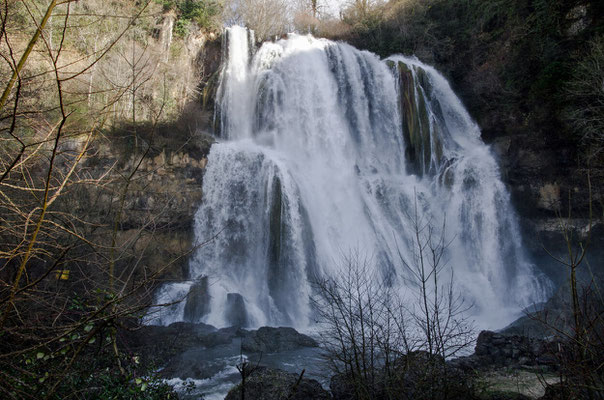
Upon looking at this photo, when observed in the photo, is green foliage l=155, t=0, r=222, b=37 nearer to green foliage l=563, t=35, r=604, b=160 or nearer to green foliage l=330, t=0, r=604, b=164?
green foliage l=330, t=0, r=604, b=164

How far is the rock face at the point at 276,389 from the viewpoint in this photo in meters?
5.82

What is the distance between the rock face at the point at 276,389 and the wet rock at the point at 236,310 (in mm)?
5185

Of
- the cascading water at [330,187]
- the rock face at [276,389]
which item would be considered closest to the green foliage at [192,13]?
the cascading water at [330,187]

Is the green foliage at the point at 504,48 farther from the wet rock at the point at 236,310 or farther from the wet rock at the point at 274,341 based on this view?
the wet rock at the point at 236,310

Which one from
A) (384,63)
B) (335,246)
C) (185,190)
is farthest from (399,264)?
(384,63)

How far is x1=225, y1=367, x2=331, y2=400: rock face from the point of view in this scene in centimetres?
582

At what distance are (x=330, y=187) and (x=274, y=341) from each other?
7.30m

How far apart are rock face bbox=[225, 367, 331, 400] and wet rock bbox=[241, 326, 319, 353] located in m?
2.97

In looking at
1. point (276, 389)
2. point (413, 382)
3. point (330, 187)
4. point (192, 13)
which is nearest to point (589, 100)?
point (330, 187)

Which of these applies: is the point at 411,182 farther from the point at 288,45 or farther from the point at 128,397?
the point at 128,397

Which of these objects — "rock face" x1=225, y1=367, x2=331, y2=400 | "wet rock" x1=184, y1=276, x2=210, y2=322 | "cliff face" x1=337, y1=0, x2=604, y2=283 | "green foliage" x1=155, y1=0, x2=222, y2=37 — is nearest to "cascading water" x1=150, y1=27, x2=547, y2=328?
"wet rock" x1=184, y1=276, x2=210, y2=322

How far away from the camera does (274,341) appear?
9562 mm

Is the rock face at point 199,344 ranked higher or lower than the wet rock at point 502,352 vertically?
lower

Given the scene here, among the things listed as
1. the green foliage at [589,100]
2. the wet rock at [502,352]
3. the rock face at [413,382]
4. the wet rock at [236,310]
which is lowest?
the wet rock at [236,310]
